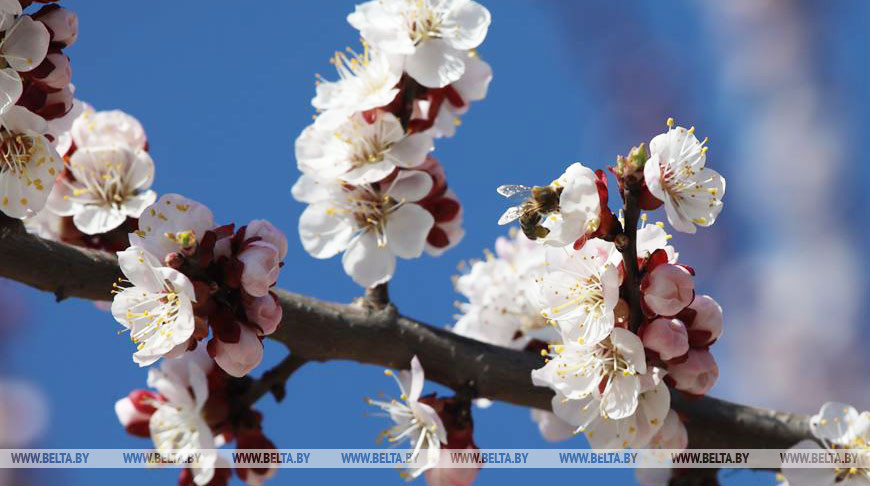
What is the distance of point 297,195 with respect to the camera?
3211mm

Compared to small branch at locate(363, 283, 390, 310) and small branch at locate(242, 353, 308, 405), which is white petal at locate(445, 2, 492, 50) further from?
small branch at locate(242, 353, 308, 405)

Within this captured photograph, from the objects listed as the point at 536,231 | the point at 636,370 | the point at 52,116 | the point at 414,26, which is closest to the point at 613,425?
the point at 636,370

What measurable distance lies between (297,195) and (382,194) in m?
0.24

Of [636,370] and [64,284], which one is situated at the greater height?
[64,284]

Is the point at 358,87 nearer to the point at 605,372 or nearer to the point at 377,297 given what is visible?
the point at 377,297

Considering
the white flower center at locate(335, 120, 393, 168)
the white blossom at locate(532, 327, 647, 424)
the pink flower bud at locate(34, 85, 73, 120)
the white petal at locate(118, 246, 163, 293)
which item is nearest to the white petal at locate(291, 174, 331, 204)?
the white flower center at locate(335, 120, 393, 168)

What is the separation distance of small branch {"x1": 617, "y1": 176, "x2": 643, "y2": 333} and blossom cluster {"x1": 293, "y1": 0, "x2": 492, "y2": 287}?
32.3 inches

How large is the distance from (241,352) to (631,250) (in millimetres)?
861

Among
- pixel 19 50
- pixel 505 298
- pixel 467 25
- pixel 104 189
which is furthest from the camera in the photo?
pixel 505 298

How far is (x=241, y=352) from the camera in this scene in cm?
245

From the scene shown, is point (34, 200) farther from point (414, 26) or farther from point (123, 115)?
point (414, 26)

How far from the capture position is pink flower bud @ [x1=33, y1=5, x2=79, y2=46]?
265 centimetres

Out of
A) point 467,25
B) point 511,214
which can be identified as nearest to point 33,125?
point 511,214

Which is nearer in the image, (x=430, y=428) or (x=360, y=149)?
(x=430, y=428)
